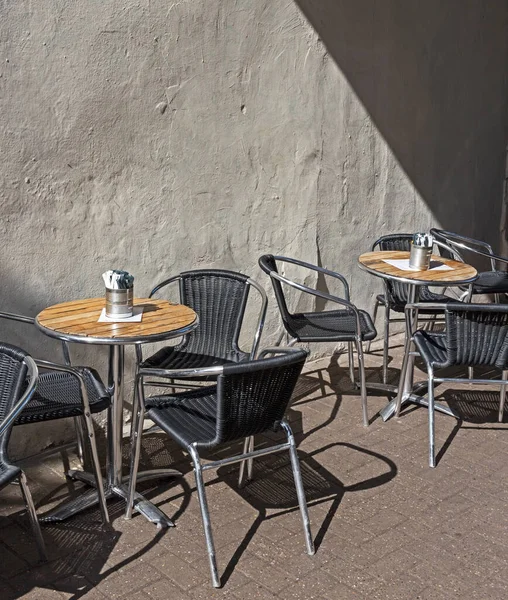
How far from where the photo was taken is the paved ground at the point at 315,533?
2938mm

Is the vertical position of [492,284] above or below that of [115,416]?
above

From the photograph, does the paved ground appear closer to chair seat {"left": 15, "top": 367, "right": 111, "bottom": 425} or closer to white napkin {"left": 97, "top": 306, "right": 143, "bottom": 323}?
chair seat {"left": 15, "top": 367, "right": 111, "bottom": 425}

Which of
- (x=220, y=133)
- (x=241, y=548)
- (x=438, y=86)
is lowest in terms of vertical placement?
(x=241, y=548)

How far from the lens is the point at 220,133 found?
469 centimetres

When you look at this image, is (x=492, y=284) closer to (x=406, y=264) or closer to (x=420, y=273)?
(x=406, y=264)

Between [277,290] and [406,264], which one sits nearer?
[277,290]

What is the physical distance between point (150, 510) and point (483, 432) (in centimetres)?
204

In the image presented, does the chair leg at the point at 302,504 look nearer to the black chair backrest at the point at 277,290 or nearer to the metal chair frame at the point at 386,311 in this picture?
the black chair backrest at the point at 277,290

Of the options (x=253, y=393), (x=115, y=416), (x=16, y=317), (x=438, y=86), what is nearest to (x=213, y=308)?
(x=115, y=416)

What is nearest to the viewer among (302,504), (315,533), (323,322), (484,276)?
(302,504)

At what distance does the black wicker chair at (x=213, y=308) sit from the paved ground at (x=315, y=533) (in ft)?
1.72

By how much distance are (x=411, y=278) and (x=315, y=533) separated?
1.76 metres

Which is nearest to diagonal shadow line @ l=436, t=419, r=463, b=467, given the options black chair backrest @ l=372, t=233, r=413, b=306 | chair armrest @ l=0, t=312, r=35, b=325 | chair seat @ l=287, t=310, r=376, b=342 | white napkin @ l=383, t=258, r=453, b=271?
chair seat @ l=287, t=310, r=376, b=342

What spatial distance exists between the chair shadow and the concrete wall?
3.66ft
